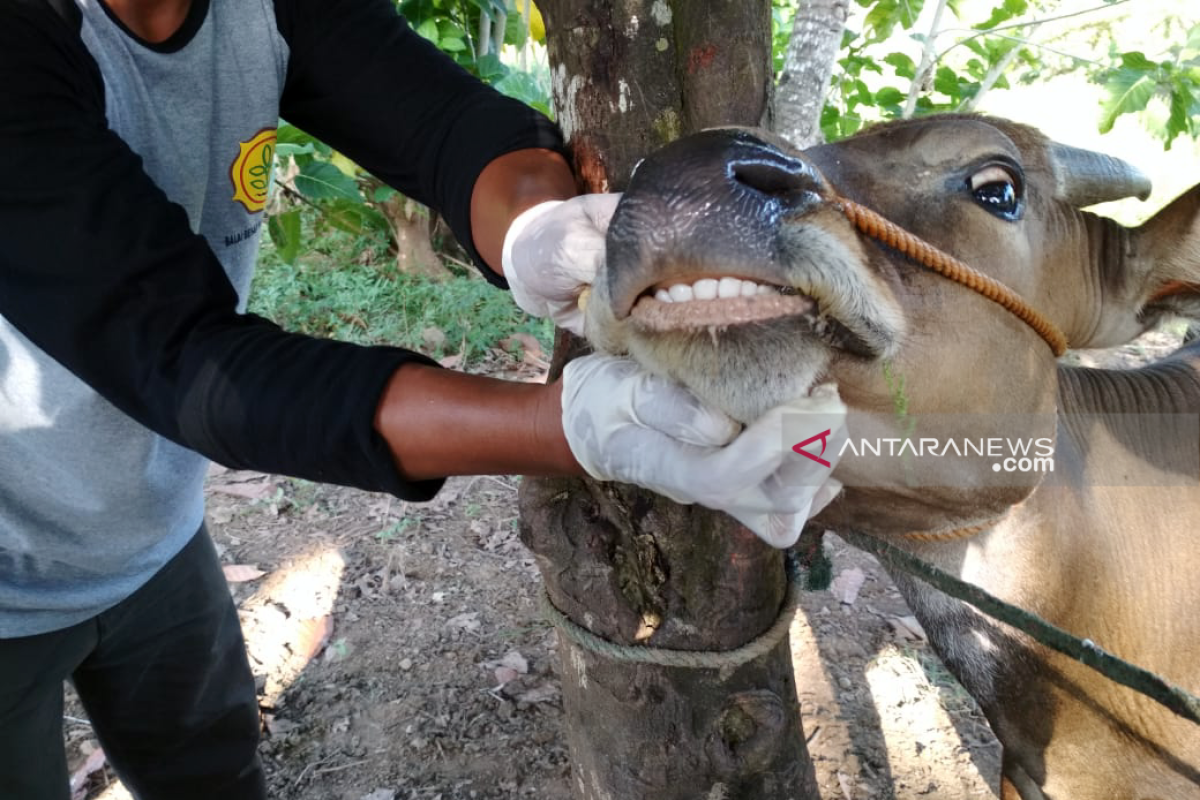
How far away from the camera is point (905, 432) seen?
1.83 metres

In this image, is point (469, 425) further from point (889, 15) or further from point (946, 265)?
point (889, 15)

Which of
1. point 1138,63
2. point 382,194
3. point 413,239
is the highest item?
point 1138,63

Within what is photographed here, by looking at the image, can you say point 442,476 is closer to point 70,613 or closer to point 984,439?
point 984,439

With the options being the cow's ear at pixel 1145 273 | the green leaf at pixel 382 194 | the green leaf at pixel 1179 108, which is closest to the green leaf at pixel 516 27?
the green leaf at pixel 382 194

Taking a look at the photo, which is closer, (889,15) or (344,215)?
(344,215)

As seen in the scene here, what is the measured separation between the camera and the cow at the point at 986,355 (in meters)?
1.49

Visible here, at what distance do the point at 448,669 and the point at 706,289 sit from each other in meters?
2.91

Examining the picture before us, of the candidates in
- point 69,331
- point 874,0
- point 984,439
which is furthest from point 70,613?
point 874,0

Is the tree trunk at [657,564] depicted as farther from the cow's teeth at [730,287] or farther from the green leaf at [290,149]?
the green leaf at [290,149]

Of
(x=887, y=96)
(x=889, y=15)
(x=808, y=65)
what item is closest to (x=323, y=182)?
(x=808, y=65)

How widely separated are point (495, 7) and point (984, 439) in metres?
3.41

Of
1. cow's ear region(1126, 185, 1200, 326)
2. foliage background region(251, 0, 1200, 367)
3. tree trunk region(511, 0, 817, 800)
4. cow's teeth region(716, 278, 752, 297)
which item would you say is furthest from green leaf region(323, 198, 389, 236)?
cow's ear region(1126, 185, 1200, 326)

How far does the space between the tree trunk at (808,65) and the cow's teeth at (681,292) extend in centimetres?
255

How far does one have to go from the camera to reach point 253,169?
238 centimetres
